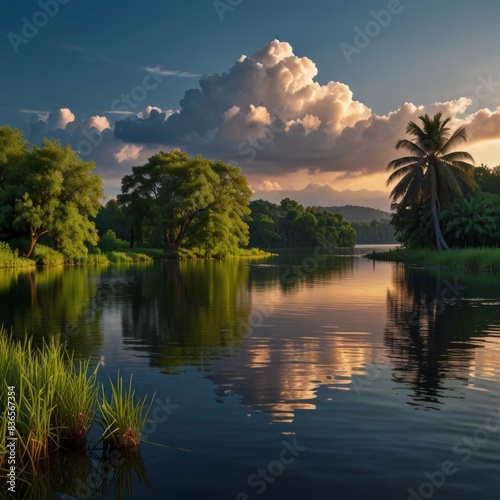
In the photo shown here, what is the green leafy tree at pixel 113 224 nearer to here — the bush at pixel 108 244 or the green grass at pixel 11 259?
the bush at pixel 108 244

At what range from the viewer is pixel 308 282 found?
42312mm

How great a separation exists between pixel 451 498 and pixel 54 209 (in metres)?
64.4

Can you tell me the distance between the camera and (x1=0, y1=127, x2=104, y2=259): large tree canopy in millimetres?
63562

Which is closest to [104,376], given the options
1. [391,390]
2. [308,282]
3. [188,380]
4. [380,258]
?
[188,380]

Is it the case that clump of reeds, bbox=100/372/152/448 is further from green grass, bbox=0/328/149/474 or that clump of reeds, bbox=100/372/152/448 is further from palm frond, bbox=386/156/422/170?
palm frond, bbox=386/156/422/170

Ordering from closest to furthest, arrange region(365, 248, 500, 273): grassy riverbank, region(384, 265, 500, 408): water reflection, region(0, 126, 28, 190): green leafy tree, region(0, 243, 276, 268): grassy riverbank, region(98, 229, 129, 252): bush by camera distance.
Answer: region(384, 265, 500, 408): water reflection, region(365, 248, 500, 273): grassy riverbank, region(0, 243, 276, 268): grassy riverbank, region(0, 126, 28, 190): green leafy tree, region(98, 229, 129, 252): bush

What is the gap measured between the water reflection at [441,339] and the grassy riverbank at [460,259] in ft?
58.6

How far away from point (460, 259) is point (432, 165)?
15102 mm

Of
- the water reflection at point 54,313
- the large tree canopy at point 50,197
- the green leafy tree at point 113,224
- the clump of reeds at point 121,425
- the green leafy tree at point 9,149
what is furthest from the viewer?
the green leafy tree at point 113,224

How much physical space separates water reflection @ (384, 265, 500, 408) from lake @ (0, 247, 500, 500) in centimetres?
7

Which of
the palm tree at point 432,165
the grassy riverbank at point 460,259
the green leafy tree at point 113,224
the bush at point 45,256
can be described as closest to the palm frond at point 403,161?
the palm tree at point 432,165

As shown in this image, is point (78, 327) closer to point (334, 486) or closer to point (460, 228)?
point (334, 486)

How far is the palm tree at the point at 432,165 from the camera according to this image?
6538 cm

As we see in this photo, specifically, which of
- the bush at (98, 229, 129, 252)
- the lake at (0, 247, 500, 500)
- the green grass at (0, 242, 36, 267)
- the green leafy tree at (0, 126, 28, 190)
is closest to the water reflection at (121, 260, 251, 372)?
the lake at (0, 247, 500, 500)
